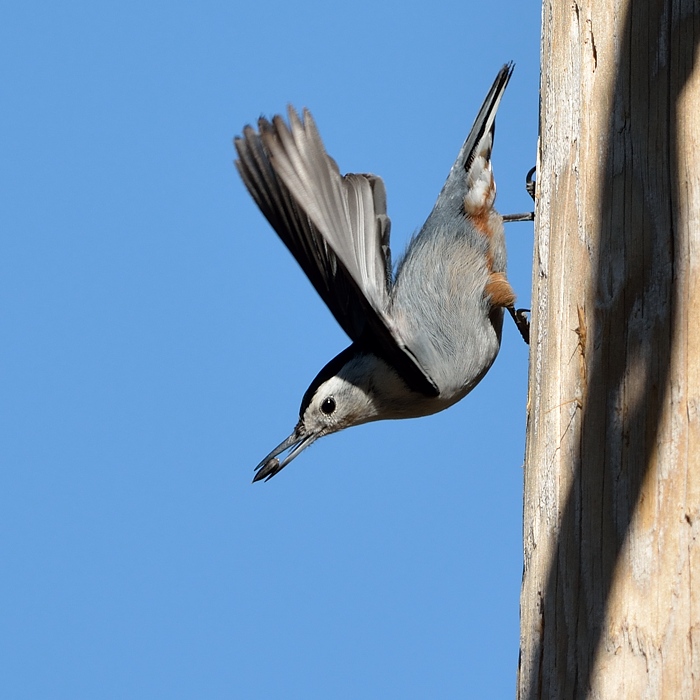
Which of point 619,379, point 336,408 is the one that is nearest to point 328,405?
point 336,408

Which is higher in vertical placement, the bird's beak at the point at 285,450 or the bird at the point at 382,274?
the bird at the point at 382,274

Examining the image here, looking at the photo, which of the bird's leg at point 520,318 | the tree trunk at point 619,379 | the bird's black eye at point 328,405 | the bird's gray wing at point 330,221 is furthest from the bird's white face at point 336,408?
the tree trunk at point 619,379

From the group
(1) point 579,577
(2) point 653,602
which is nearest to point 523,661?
(1) point 579,577

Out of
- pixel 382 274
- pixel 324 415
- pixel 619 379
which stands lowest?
pixel 619 379

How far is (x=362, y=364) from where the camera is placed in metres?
3.78

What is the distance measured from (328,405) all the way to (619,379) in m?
2.00

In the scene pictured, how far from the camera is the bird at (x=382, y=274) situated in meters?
3.16

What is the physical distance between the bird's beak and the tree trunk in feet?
5.60

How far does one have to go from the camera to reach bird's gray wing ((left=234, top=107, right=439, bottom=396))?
3070 mm

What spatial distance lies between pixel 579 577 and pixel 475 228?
82.6 inches

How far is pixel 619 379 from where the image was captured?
6.52ft

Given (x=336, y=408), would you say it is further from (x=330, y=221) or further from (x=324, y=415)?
(x=330, y=221)

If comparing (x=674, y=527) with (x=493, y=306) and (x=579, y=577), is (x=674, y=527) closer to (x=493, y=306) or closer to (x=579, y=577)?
(x=579, y=577)

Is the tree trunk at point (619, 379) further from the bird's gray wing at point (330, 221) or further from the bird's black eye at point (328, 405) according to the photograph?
the bird's black eye at point (328, 405)
